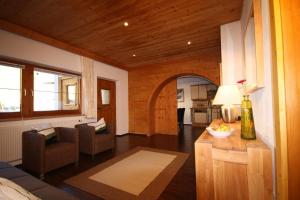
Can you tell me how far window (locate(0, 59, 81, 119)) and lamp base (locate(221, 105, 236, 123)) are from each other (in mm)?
3678

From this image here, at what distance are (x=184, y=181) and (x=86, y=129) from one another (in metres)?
2.31

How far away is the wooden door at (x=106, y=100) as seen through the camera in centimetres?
482

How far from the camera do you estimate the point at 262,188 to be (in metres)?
0.95

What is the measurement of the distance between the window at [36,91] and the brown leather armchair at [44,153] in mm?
787

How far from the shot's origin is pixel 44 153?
7.51 ft

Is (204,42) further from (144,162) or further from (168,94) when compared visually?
(144,162)

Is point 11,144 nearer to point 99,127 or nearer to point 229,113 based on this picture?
point 99,127

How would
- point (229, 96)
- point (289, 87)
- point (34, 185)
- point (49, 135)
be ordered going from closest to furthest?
point (289, 87) → point (34, 185) → point (229, 96) → point (49, 135)

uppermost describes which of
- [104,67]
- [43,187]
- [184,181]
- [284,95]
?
[104,67]

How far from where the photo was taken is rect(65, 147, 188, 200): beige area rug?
1871mm

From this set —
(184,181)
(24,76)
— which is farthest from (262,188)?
(24,76)

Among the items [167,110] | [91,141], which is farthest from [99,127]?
[167,110]

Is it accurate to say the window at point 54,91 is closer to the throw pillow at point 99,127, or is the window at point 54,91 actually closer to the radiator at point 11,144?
the radiator at point 11,144

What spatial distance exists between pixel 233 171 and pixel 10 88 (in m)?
3.95
